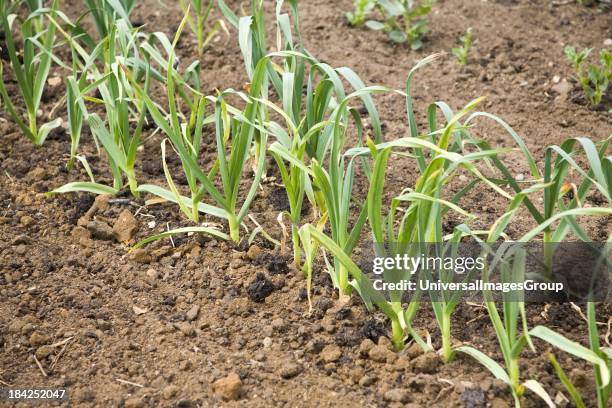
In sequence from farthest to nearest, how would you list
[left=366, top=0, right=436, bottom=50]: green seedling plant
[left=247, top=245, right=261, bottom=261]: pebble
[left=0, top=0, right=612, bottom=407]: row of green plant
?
[left=366, top=0, right=436, bottom=50]: green seedling plant → [left=247, top=245, right=261, bottom=261]: pebble → [left=0, top=0, right=612, bottom=407]: row of green plant

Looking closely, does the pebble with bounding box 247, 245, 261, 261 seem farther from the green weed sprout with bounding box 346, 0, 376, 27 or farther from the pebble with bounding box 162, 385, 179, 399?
the green weed sprout with bounding box 346, 0, 376, 27

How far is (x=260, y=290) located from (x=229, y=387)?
0.41 meters

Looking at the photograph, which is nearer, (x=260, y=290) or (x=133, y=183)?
(x=260, y=290)

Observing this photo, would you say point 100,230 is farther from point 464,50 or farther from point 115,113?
point 464,50

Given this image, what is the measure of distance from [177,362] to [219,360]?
111 millimetres

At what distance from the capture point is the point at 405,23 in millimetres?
3730

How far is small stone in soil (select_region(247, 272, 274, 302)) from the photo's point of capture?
230cm

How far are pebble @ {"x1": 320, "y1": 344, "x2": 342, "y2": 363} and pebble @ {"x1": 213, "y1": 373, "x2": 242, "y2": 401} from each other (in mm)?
242

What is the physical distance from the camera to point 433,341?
2123 mm

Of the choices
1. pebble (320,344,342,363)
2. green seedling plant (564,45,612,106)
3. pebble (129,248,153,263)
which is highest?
green seedling plant (564,45,612,106)

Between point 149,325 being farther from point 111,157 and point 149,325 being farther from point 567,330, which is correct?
point 567,330

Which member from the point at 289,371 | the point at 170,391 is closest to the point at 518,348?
the point at 289,371

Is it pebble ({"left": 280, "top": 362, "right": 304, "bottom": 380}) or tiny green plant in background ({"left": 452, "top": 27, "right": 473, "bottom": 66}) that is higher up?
tiny green plant in background ({"left": 452, "top": 27, "right": 473, "bottom": 66})

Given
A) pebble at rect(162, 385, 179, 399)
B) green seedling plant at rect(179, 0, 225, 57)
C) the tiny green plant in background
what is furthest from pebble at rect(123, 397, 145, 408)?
the tiny green plant in background
